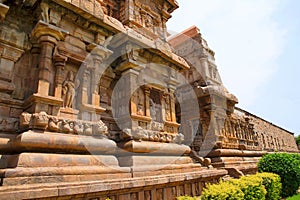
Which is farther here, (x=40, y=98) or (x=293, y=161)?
(x=293, y=161)

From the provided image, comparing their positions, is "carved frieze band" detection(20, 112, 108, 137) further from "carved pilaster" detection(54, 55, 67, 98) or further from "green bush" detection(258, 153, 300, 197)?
"green bush" detection(258, 153, 300, 197)

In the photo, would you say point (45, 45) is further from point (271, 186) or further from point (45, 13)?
point (271, 186)

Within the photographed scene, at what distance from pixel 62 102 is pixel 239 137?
41.7 feet

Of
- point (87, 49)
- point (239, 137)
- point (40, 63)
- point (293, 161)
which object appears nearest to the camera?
point (40, 63)

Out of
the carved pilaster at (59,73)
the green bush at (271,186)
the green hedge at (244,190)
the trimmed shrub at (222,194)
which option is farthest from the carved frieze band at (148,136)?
the green bush at (271,186)

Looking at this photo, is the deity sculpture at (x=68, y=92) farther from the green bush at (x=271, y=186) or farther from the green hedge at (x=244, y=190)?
the green bush at (x=271, y=186)

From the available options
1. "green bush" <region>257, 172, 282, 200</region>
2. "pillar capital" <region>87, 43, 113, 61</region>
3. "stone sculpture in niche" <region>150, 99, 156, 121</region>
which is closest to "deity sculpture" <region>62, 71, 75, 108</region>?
"pillar capital" <region>87, 43, 113, 61</region>

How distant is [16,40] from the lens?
5270 millimetres

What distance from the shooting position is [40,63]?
5.21 metres

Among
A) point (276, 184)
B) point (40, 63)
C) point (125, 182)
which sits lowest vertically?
point (276, 184)

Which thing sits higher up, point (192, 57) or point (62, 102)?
point (192, 57)

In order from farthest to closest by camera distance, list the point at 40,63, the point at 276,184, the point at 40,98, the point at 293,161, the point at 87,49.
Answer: the point at 293,161 → the point at 276,184 → the point at 87,49 → the point at 40,63 → the point at 40,98

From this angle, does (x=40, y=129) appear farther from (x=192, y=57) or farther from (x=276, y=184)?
(x=192, y=57)

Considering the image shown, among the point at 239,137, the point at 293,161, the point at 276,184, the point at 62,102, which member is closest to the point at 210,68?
the point at 239,137
